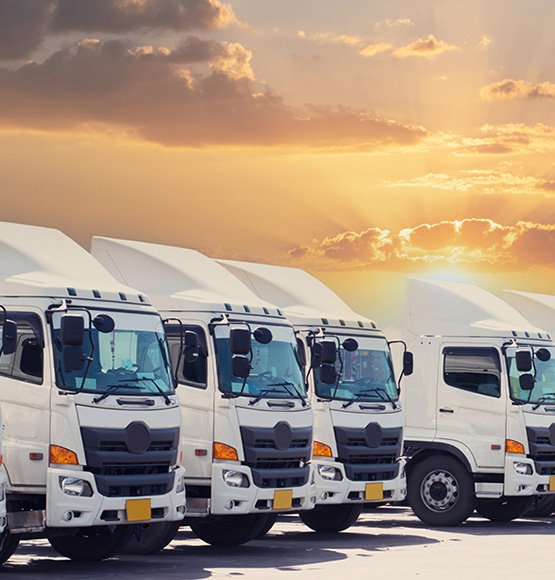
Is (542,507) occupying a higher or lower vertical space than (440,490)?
lower

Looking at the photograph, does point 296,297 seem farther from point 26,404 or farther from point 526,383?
point 26,404

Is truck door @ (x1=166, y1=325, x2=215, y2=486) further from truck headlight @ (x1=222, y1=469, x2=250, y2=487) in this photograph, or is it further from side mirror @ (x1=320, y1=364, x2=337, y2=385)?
side mirror @ (x1=320, y1=364, x2=337, y2=385)

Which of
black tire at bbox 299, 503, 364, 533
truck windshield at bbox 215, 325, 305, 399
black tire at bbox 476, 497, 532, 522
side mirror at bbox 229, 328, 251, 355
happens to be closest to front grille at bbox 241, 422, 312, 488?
truck windshield at bbox 215, 325, 305, 399

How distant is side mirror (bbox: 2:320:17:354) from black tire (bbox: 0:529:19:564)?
6.17ft

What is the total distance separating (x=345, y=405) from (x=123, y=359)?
449 centimetres

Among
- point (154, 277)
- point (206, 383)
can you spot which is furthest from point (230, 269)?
point (206, 383)

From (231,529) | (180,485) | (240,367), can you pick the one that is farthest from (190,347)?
(231,529)

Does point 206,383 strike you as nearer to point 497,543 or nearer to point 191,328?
point 191,328

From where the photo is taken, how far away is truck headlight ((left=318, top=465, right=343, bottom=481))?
16.1 meters

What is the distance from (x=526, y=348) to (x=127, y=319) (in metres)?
7.95

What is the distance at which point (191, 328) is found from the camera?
578 inches

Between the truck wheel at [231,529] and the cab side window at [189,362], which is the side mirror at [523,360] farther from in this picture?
the cab side window at [189,362]

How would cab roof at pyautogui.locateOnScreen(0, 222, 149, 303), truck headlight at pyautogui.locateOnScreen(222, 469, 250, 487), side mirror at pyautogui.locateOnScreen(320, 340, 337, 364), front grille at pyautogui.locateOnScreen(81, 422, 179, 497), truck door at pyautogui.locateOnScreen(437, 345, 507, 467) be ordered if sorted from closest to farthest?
front grille at pyautogui.locateOnScreen(81, 422, 179, 497) → cab roof at pyautogui.locateOnScreen(0, 222, 149, 303) → truck headlight at pyautogui.locateOnScreen(222, 469, 250, 487) → side mirror at pyautogui.locateOnScreen(320, 340, 337, 364) → truck door at pyautogui.locateOnScreen(437, 345, 507, 467)

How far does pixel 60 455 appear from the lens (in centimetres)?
1220
